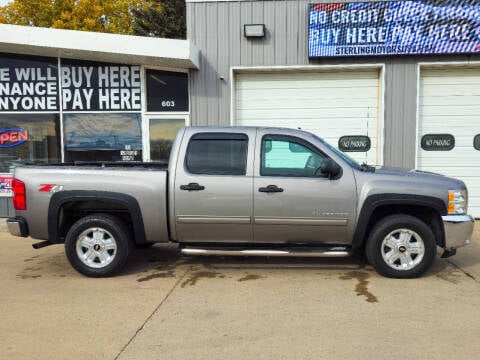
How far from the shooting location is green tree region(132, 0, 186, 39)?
26984 millimetres

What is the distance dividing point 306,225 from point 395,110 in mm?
5292

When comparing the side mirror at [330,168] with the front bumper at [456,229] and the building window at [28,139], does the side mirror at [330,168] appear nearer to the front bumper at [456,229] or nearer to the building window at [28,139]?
the front bumper at [456,229]

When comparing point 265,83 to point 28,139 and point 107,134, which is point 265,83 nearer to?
point 107,134

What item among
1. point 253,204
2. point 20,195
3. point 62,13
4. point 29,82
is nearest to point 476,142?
point 253,204

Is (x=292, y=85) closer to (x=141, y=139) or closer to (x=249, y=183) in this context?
(x=141, y=139)

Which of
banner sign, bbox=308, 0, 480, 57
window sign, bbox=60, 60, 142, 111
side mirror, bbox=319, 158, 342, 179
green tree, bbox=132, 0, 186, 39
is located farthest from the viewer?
green tree, bbox=132, 0, 186, 39

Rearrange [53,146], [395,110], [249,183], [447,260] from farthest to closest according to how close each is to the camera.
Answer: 1. [53,146]
2. [395,110]
3. [447,260]
4. [249,183]

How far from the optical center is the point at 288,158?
5.53m

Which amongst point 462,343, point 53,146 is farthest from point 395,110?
point 53,146

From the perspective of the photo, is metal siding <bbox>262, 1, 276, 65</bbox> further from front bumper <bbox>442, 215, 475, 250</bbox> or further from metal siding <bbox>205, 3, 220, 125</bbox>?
front bumper <bbox>442, 215, 475, 250</bbox>

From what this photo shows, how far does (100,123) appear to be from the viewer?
10.1m

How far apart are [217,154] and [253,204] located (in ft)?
2.53

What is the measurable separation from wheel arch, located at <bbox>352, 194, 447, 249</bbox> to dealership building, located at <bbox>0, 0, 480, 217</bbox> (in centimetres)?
Result: 432

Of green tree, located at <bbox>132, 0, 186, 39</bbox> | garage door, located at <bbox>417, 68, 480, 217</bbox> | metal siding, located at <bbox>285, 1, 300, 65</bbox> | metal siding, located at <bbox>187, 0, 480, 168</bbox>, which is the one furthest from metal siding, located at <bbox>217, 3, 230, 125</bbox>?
green tree, located at <bbox>132, 0, 186, 39</bbox>
